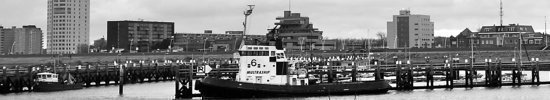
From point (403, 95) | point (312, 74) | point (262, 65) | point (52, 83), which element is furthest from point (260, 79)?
point (52, 83)

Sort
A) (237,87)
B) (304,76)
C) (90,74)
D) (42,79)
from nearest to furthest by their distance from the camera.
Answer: (237,87) < (304,76) < (42,79) < (90,74)

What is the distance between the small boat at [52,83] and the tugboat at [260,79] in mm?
31778

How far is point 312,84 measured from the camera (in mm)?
103250

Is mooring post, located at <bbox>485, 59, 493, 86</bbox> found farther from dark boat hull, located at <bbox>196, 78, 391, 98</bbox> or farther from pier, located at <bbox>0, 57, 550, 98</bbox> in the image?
dark boat hull, located at <bbox>196, 78, 391, 98</bbox>

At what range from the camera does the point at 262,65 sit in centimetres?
9656

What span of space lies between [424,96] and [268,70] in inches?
731

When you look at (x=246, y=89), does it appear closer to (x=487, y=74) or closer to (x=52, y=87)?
(x=52, y=87)

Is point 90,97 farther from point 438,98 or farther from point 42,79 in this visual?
point 438,98

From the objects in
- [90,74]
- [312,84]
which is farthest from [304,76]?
[90,74]

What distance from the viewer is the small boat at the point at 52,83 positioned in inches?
4747

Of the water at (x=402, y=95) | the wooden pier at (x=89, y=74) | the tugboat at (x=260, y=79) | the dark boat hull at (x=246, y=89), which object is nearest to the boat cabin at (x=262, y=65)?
the tugboat at (x=260, y=79)

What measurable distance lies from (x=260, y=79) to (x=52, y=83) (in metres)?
35.8

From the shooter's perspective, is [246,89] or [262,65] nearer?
[246,89]

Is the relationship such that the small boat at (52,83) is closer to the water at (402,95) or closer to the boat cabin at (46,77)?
the boat cabin at (46,77)
